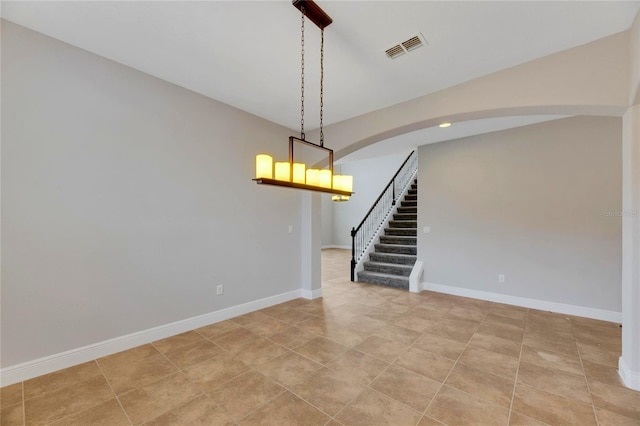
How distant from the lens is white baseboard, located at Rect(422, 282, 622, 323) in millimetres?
3730

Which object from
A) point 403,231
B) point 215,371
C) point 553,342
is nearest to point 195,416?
point 215,371

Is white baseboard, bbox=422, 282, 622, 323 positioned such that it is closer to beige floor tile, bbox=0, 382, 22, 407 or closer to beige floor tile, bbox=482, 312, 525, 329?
beige floor tile, bbox=482, 312, 525, 329

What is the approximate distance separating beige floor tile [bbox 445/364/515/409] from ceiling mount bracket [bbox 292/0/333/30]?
3246 mm

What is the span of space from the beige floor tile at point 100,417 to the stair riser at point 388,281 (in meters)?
4.61

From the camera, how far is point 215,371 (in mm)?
2465

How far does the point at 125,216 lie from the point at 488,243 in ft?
18.2

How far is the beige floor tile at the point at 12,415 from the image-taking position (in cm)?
182

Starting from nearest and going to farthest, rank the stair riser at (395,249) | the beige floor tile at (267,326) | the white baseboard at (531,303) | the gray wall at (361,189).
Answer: the beige floor tile at (267,326)
the white baseboard at (531,303)
the stair riser at (395,249)
the gray wall at (361,189)

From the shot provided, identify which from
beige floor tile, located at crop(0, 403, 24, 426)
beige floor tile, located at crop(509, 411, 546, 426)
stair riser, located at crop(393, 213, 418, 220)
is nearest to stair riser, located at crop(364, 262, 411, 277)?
stair riser, located at crop(393, 213, 418, 220)

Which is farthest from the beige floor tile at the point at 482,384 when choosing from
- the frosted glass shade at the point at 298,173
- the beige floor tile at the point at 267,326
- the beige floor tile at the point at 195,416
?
the frosted glass shade at the point at 298,173

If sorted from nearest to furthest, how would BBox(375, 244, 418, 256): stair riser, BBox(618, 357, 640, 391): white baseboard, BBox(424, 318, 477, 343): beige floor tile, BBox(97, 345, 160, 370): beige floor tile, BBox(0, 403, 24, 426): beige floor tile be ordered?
BBox(0, 403, 24, 426): beige floor tile → BBox(618, 357, 640, 391): white baseboard → BBox(97, 345, 160, 370): beige floor tile → BBox(424, 318, 477, 343): beige floor tile → BBox(375, 244, 418, 256): stair riser

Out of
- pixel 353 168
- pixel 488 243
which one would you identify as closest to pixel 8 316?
pixel 488 243

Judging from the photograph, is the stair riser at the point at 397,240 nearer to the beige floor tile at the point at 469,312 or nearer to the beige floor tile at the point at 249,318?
the beige floor tile at the point at 469,312

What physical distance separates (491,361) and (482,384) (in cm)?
49
